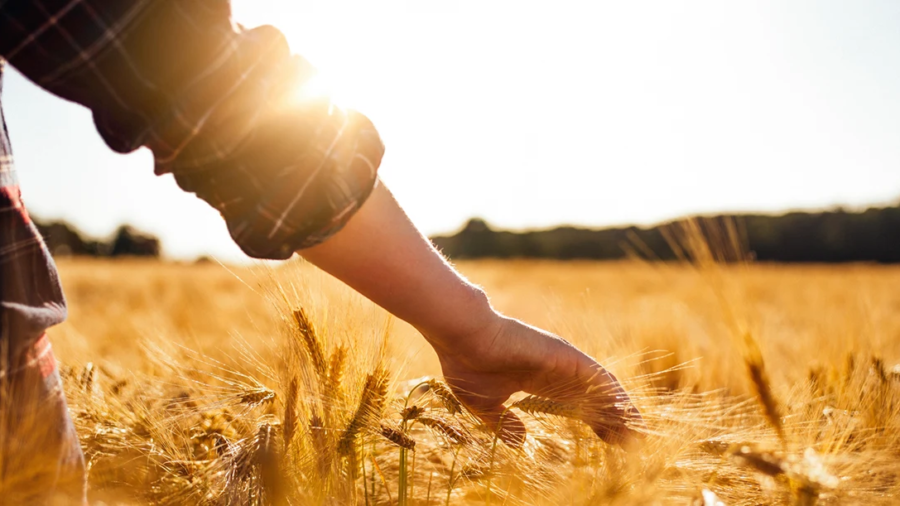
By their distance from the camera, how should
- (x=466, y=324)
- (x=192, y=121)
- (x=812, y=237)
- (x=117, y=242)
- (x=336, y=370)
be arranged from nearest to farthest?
1. (x=192, y=121)
2. (x=466, y=324)
3. (x=336, y=370)
4. (x=812, y=237)
5. (x=117, y=242)

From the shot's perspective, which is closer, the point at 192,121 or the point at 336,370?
the point at 192,121

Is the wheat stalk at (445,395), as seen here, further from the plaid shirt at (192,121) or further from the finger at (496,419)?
the plaid shirt at (192,121)

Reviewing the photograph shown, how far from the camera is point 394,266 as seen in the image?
0.57 m

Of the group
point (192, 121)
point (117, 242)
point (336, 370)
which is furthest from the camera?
point (117, 242)

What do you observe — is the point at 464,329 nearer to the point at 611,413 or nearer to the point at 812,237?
the point at 611,413

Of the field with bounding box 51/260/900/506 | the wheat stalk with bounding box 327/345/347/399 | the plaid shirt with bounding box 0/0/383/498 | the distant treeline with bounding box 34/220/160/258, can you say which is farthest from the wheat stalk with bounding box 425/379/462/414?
the distant treeline with bounding box 34/220/160/258

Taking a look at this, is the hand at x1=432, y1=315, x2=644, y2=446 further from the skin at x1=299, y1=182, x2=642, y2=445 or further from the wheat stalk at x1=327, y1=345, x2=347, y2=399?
the wheat stalk at x1=327, y1=345, x2=347, y2=399

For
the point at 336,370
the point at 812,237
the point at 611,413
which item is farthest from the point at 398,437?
the point at 812,237

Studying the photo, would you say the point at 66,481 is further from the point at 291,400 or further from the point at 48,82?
the point at 48,82

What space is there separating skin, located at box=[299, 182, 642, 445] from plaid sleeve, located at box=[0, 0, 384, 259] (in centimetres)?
4

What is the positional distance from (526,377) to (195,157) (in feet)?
1.68

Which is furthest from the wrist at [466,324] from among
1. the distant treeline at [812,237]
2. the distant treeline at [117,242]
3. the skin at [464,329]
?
the distant treeline at [117,242]

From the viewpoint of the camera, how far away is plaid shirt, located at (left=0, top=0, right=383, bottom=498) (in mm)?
458

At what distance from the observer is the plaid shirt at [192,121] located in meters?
0.46
